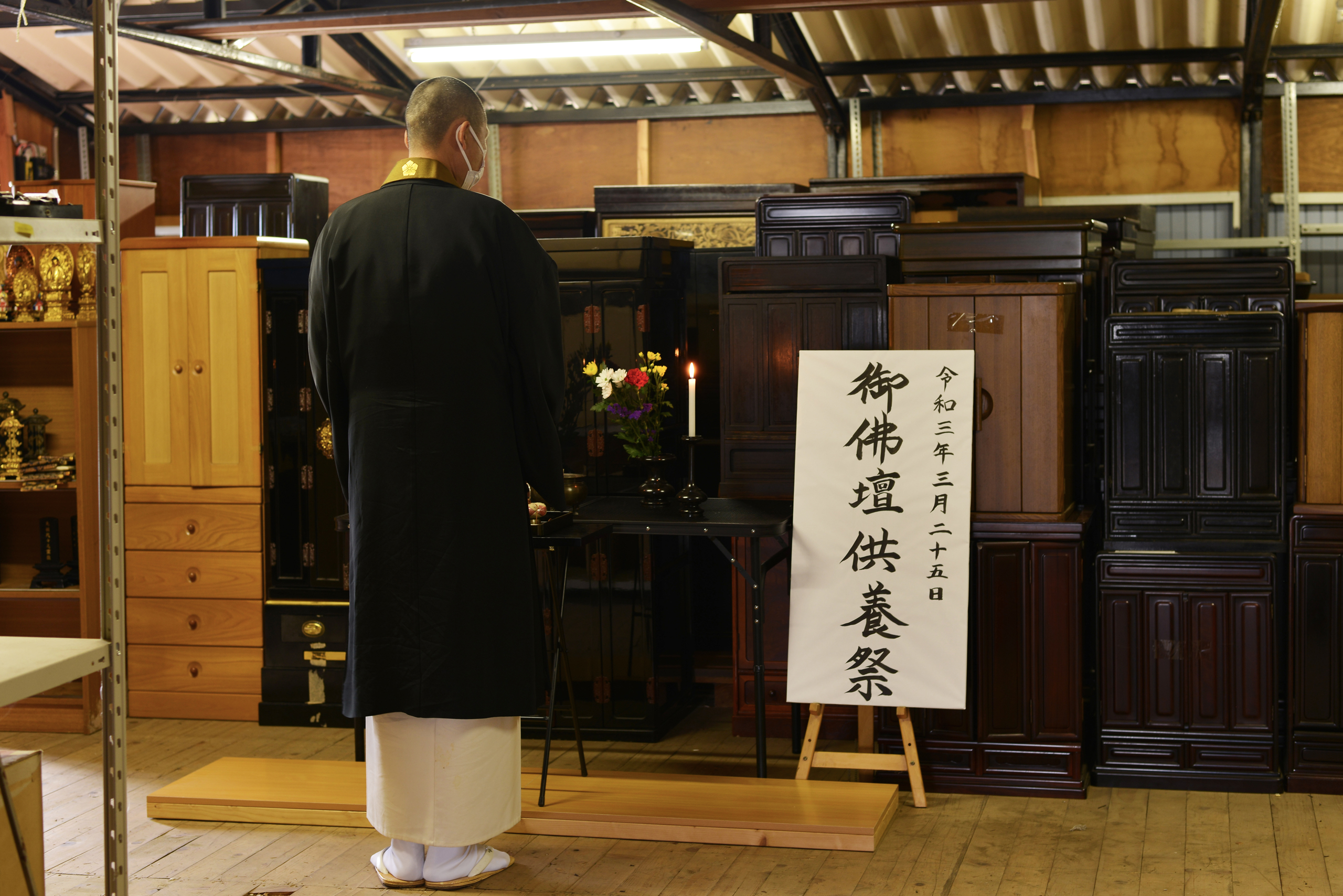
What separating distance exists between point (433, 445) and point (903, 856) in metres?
1.68

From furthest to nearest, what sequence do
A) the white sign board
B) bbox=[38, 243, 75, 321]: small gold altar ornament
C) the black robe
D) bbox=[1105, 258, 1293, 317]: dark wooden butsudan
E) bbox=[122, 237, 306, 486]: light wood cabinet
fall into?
bbox=[122, 237, 306, 486]: light wood cabinet, bbox=[38, 243, 75, 321]: small gold altar ornament, bbox=[1105, 258, 1293, 317]: dark wooden butsudan, the white sign board, the black robe

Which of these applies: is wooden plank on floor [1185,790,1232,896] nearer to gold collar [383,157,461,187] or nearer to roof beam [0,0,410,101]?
gold collar [383,157,461,187]

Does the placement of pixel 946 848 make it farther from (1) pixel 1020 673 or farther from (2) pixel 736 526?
(2) pixel 736 526

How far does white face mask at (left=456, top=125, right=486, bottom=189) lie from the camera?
3.25 meters

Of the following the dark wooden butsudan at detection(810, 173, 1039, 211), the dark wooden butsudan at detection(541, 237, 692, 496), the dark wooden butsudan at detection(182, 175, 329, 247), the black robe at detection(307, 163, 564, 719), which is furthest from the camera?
the dark wooden butsudan at detection(810, 173, 1039, 211)

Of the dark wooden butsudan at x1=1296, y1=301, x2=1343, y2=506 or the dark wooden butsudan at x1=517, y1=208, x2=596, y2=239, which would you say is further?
the dark wooden butsudan at x1=517, y1=208, x2=596, y2=239

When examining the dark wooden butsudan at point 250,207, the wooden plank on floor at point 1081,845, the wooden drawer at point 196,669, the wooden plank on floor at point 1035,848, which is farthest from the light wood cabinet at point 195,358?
the wooden plank on floor at point 1081,845

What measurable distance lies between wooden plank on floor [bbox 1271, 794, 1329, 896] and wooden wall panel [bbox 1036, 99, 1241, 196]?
15.8 ft

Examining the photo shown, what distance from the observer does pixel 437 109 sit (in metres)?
3.21

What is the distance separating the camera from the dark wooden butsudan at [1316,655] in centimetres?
395

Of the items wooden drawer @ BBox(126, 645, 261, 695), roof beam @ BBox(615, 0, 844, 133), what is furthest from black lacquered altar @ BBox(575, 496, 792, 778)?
roof beam @ BBox(615, 0, 844, 133)

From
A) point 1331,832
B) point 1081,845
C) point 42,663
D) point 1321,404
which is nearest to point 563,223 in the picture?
point 1321,404

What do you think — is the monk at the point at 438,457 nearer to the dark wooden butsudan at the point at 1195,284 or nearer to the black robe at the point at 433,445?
the black robe at the point at 433,445

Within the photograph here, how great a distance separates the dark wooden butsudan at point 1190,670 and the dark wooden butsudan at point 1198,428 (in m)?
0.10
